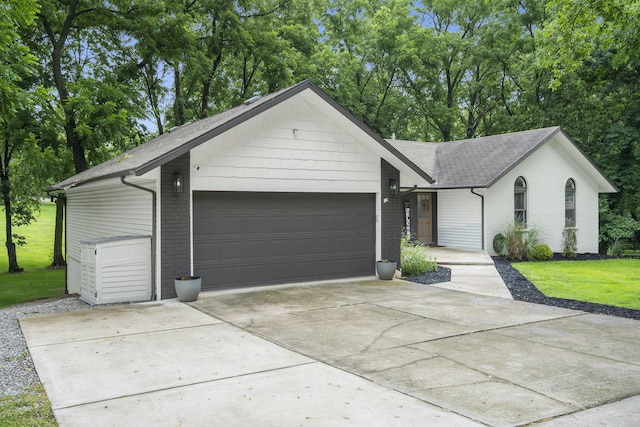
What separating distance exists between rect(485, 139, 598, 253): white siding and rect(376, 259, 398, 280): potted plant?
7.25 metres

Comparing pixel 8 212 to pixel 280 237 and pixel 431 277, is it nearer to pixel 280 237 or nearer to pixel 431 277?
pixel 280 237

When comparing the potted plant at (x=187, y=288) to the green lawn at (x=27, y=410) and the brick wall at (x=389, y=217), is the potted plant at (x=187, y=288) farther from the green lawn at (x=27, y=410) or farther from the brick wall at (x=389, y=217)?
the brick wall at (x=389, y=217)

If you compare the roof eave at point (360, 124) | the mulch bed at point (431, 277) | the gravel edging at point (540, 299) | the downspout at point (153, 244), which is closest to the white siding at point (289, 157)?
the roof eave at point (360, 124)

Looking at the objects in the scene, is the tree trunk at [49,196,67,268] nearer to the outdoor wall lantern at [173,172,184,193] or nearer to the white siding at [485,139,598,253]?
the outdoor wall lantern at [173,172,184,193]

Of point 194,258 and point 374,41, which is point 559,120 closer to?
point 374,41

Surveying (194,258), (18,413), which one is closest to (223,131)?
(194,258)

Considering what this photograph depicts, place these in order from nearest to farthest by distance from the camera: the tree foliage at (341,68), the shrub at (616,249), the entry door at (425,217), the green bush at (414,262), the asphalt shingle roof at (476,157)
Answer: the green bush at (414,262), the tree foliage at (341,68), the asphalt shingle roof at (476,157), the entry door at (425,217), the shrub at (616,249)

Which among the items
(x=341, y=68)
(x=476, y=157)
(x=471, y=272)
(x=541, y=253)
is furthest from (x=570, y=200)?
(x=341, y=68)

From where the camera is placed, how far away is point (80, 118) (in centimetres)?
1680

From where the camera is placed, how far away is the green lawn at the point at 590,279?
10.2 m


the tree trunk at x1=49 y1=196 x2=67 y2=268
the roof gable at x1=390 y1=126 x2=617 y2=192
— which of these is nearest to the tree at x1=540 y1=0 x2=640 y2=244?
the roof gable at x1=390 y1=126 x2=617 y2=192

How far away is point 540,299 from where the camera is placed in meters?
9.73

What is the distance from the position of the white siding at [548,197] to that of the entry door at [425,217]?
2.61 metres

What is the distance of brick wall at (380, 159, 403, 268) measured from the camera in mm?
12086
